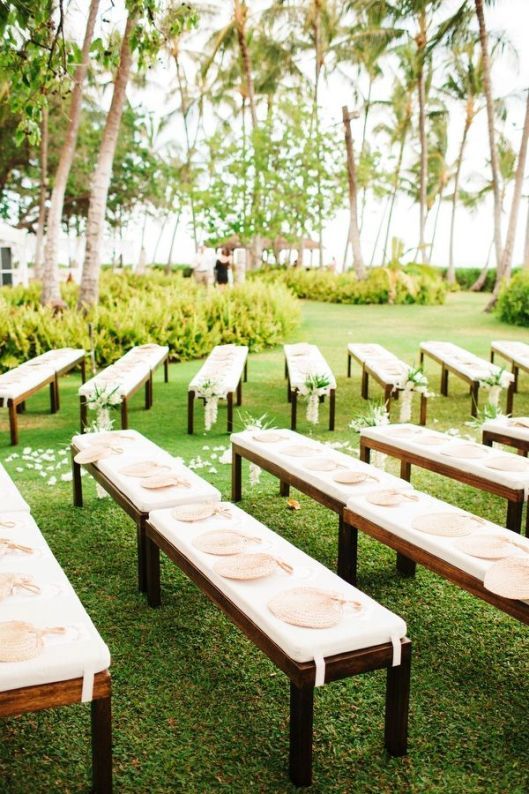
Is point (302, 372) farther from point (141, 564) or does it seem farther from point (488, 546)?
point (488, 546)

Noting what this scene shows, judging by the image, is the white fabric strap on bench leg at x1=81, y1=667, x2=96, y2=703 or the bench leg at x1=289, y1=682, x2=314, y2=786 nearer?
the white fabric strap on bench leg at x1=81, y1=667, x2=96, y2=703

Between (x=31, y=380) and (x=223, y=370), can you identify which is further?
(x=223, y=370)

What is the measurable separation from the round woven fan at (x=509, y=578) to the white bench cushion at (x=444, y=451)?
3.69 feet

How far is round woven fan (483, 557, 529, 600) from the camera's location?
2.38 metres

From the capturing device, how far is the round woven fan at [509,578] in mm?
2379

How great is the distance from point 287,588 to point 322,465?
59.3 inches

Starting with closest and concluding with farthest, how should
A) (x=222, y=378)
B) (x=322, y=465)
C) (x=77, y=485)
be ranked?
1. (x=322, y=465)
2. (x=77, y=485)
3. (x=222, y=378)

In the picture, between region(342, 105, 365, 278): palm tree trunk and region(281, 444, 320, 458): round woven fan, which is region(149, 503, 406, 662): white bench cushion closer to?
region(281, 444, 320, 458): round woven fan

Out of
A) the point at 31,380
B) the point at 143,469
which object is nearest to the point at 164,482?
the point at 143,469

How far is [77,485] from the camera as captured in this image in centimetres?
464

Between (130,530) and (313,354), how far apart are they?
450 centimetres

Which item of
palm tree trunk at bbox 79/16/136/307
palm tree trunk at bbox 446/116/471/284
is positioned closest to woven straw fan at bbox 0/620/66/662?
palm tree trunk at bbox 79/16/136/307

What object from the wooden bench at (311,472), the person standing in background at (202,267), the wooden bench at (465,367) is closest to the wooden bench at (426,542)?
the wooden bench at (311,472)

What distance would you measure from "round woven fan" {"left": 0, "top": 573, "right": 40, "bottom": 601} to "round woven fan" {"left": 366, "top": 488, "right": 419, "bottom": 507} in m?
1.52
